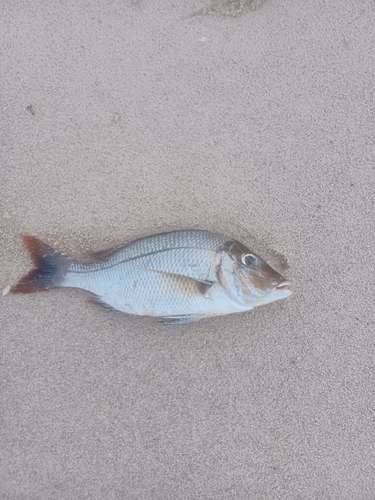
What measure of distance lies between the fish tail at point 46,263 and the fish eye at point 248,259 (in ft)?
2.71

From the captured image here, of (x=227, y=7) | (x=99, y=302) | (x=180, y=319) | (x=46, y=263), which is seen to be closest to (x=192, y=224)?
(x=180, y=319)

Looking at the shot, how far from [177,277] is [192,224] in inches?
14.5

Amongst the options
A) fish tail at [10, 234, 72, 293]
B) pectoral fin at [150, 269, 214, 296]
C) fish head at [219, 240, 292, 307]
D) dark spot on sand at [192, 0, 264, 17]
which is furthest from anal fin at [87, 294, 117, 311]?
dark spot on sand at [192, 0, 264, 17]

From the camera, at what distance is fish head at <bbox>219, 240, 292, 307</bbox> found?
5.93ft

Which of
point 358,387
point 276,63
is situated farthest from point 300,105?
point 358,387

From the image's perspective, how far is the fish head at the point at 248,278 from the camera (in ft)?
5.93

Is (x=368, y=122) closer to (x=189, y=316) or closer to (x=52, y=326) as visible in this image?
(x=189, y=316)

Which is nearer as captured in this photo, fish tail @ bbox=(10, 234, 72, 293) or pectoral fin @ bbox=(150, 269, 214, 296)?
pectoral fin @ bbox=(150, 269, 214, 296)

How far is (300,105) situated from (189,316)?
4.12ft

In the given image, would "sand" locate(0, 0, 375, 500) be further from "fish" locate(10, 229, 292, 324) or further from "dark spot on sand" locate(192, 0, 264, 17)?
"fish" locate(10, 229, 292, 324)

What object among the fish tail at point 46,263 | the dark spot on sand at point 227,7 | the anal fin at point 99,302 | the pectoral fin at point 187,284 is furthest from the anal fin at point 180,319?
the dark spot on sand at point 227,7

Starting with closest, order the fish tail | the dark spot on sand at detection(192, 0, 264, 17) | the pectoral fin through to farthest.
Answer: the pectoral fin
the fish tail
the dark spot on sand at detection(192, 0, 264, 17)

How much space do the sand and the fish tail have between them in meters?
0.11

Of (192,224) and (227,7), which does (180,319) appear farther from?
(227,7)
